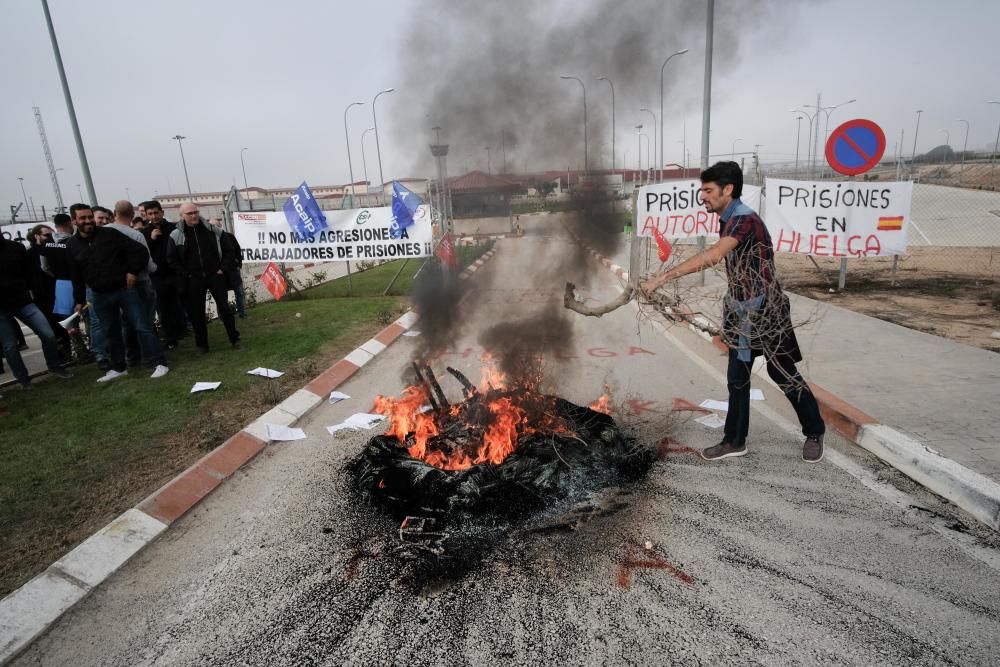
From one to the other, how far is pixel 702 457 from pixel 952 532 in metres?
1.36

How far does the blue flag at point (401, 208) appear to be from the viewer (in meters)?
10.5

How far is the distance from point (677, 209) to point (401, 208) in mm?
5065

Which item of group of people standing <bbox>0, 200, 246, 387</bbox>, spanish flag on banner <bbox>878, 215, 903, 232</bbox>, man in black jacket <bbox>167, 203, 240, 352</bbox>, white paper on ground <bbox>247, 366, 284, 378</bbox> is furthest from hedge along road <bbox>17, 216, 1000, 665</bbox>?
spanish flag on banner <bbox>878, 215, 903, 232</bbox>

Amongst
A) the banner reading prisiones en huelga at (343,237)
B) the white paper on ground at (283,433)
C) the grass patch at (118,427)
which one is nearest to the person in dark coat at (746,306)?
the white paper on ground at (283,433)

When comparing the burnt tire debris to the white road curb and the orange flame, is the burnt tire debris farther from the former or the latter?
the white road curb

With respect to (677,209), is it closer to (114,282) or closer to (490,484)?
(490,484)

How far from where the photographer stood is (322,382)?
5773 millimetres

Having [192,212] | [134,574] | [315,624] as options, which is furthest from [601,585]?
A: [192,212]

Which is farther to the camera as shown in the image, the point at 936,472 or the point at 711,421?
the point at 711,421

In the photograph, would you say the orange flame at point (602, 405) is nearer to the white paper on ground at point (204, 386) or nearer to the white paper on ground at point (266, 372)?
the white paper on ground at point (266, 372)

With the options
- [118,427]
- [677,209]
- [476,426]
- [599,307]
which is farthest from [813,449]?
[677,209]

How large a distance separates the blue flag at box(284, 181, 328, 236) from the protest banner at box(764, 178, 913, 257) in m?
8.01

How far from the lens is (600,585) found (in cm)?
261

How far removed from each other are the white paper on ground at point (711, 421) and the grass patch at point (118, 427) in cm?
371
